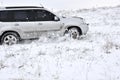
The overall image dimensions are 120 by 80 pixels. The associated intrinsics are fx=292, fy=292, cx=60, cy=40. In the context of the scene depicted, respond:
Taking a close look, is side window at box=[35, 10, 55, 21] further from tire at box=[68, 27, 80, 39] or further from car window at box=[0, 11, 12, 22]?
car window at box=[0, 11, 12, 22]

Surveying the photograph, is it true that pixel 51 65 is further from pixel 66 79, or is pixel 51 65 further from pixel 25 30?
pixel 25 30

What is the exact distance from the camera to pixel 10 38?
12977 mm

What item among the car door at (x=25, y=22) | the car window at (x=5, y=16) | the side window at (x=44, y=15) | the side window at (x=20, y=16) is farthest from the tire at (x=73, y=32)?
the car window at (x=5, y=16)

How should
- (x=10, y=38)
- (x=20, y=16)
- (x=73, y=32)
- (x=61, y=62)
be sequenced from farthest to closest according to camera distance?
1. (x=73, y=32)
2. (x=20, y=16)
3. (x=10, y=38)
4. (x=61, y=62)

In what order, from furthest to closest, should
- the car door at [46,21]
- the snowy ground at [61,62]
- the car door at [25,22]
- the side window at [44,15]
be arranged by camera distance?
1. the side window at [44,15]
2. the car door at [46,21]
3. the car door at [25,22]
4. the snowy ground at [61,62]

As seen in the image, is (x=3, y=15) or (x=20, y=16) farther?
(x=20, y=16)

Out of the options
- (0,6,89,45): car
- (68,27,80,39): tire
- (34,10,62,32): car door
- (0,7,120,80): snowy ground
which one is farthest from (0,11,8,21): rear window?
(68,27,80,39): tire

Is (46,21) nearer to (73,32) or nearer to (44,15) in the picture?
(44,15)

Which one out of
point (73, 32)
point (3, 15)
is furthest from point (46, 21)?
point (3, 15)

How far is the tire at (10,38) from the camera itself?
12845 millimetres

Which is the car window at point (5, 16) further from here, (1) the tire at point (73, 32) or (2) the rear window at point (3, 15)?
(1) the tire at point (73, 32)

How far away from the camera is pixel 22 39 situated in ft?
43.7

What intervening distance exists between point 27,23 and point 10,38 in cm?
101

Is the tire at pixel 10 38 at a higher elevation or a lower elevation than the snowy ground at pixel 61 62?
higher
